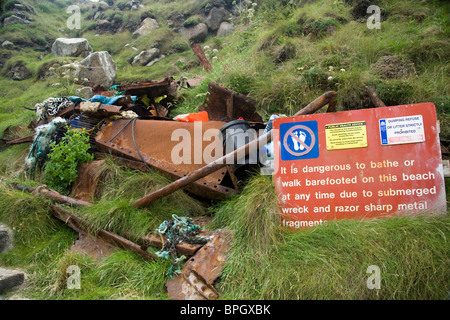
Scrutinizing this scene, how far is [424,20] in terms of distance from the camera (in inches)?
229

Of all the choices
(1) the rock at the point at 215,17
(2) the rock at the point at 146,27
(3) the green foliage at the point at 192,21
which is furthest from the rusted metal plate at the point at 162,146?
(2) the rock at the point at 146,27

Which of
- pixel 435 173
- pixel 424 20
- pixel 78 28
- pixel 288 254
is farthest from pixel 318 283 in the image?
pixel 78 28

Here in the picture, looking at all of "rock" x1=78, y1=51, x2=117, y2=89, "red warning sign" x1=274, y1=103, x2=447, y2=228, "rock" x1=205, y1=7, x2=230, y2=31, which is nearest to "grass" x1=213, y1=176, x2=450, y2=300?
"red warning sign" x1=274, y1=103, x2=447, y2=228

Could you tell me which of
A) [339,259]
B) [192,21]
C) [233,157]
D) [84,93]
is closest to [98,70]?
[84,93]

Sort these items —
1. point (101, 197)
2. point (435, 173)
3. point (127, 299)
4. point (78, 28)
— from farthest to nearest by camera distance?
point (78, 28) → point (101, 197) → point (435, 173) → point (127, 299)

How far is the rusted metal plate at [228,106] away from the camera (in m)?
4.63

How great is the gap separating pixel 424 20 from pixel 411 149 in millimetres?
4307

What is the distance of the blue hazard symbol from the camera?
2.90 metres

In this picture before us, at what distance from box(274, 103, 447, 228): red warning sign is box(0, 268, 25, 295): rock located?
2.31m

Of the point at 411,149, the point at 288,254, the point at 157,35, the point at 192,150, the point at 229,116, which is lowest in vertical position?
the point at 288,254

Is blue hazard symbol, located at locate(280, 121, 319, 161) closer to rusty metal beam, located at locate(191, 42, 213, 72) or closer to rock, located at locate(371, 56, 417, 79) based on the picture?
rock, located at locate(371, 56, 417, 79)

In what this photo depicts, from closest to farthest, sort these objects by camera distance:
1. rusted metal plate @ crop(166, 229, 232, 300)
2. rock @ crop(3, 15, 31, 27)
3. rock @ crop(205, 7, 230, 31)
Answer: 1. rusted metal plate @ crop(166, 229, 232, 300)
2. rock @ crop(205, 7, 230, 31)
3. rock @ crop(3, 15, 31, 27)

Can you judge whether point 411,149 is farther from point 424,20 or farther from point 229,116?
point 424,20

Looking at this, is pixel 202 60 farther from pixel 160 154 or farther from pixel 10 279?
pixel 10 279
